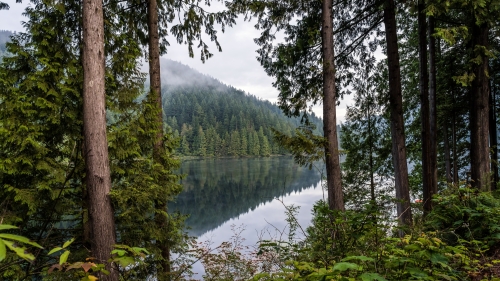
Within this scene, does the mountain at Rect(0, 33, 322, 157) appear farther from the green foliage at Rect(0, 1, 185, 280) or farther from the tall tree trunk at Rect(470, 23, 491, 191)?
the green foliage at Rect(0, 1, 185, 280)

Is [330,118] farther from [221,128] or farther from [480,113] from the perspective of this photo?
[221,128]

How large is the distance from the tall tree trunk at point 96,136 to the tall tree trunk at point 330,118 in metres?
3.04

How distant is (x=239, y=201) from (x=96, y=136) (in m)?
27.3

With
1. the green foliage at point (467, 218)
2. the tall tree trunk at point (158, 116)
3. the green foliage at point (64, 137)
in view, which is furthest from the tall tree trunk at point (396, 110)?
the tall tree trunk at point (158, 116)

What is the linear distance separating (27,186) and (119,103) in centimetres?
167

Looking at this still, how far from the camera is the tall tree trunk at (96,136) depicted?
314 cm

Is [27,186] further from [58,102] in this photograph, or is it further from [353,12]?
[353,12]

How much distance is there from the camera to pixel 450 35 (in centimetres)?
398

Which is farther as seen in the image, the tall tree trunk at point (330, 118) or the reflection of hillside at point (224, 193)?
the reflection of hillside at point (224, 193)

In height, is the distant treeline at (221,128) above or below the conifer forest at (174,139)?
above

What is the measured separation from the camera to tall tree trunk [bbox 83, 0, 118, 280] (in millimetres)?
3143

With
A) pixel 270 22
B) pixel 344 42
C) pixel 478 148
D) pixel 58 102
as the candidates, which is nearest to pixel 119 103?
pixel 58 102

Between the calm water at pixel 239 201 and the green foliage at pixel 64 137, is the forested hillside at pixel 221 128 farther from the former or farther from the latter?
the green foliage at pixel 64 137

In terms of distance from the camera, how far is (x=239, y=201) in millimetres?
29703
